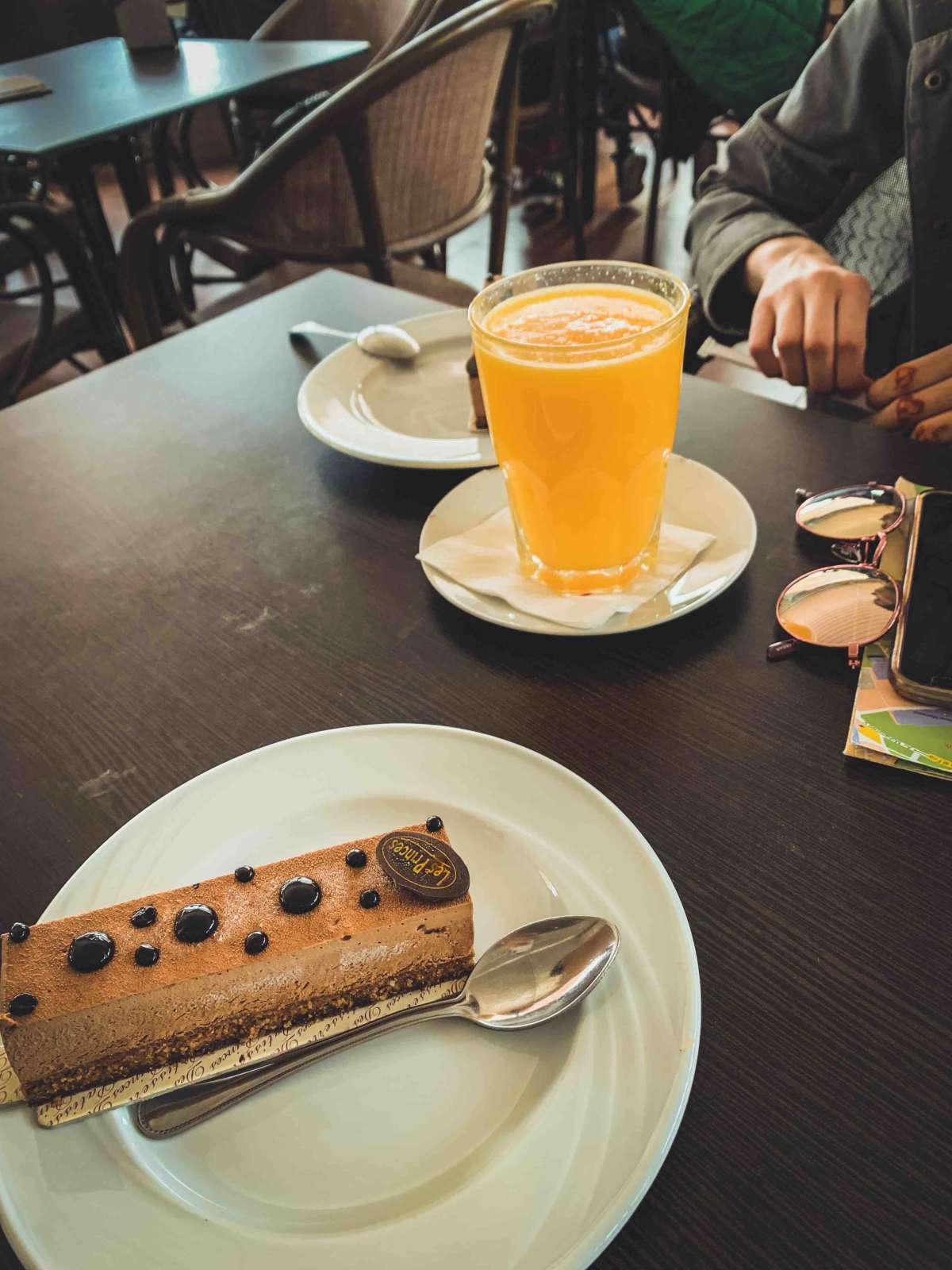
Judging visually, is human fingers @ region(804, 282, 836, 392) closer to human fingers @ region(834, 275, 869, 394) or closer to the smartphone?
human fingers @ region(834, 275, 869, 394)

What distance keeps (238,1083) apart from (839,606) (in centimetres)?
45

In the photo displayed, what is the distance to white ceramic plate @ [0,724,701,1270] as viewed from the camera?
309mm

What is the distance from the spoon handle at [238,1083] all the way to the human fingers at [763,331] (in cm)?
77

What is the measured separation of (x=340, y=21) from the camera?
2.86 meters

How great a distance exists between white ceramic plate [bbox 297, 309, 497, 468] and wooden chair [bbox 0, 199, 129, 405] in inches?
52.0

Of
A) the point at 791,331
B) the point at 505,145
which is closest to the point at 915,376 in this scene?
the point at 791,331

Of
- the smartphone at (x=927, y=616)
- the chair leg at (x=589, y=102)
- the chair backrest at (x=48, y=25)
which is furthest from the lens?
the chair backrest at (x=48, y=25)

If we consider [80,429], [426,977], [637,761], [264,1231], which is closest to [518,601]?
[637,761]

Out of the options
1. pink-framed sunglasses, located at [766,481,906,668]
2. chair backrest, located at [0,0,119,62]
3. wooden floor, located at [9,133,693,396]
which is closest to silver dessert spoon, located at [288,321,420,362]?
pink-framed sunglasses, located at [766,481,906,668]

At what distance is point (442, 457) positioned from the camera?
771mm

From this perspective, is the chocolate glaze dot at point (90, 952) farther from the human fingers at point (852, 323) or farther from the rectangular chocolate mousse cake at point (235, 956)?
the human fingers at point (852, 323)

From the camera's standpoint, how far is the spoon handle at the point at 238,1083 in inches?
14.1

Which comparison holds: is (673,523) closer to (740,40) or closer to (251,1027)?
(251,1027)

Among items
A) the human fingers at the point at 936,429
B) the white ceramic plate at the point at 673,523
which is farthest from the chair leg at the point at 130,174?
the human fingers at the point at 936,429
